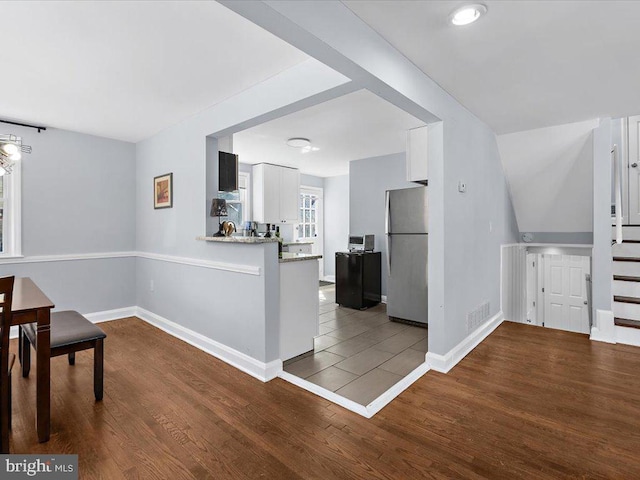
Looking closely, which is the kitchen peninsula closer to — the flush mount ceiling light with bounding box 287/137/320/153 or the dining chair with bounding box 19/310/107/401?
the dining chair with bounding box 19/310/107/401

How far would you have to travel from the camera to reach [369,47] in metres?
1.85

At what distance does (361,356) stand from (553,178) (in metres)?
3.21

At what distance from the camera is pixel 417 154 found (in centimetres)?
361

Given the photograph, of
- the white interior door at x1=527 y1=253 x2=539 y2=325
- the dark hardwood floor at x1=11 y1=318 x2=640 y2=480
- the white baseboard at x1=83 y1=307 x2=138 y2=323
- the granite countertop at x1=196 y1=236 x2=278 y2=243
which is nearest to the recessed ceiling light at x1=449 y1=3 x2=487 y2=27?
the granite countertop at x1=196 y1=236 x2=278 y2=243

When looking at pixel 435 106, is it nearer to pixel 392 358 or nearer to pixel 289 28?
pixel 289 28

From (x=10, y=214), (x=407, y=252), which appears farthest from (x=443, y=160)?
(x=10, y=214)

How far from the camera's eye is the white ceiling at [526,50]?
67.7 inches

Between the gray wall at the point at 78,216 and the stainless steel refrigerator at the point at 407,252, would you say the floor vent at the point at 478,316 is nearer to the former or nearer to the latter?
the stainless steel refrigerator at the point at 407,252

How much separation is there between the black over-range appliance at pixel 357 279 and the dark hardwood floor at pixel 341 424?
7.06ft

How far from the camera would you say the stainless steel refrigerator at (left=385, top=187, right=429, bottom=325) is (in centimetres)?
401

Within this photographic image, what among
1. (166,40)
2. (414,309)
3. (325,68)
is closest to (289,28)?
(325,68)

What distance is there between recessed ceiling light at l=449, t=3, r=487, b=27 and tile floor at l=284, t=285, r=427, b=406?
2357 millimetres

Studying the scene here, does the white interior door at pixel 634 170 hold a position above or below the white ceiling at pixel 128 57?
below

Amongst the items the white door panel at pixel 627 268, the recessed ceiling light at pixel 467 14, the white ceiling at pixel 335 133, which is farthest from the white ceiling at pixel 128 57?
the white door panel at pixel 627 268
